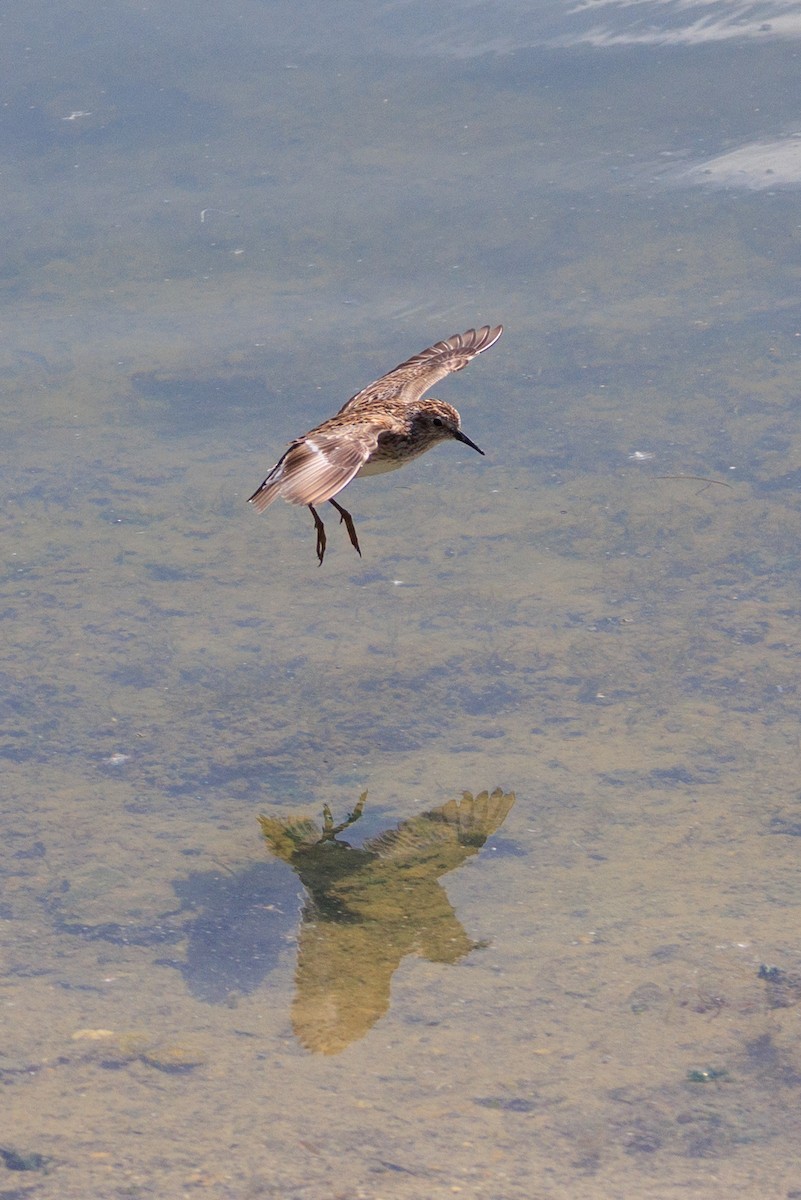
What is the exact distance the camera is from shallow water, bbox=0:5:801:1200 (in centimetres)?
494

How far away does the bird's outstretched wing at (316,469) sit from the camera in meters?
5.84

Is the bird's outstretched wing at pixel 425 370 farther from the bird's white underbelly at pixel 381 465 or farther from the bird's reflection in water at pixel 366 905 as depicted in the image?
the bird's reflection in water at pixel 366 905

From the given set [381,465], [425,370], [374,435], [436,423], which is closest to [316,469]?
[374,435]

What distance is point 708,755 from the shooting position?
6.45 metres

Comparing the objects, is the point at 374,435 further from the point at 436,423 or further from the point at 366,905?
the point at 366,905

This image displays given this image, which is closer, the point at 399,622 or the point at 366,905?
the point at 366,905

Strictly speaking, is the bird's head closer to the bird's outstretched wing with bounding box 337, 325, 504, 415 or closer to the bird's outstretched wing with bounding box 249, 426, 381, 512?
the bird's outstretched wing with bounding box 337, 325, 504, 415

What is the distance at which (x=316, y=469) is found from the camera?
605 centimetres

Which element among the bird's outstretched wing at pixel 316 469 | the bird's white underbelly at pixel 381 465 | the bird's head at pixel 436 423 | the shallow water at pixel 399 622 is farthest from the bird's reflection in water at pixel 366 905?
the bird's head at pixel 436 423

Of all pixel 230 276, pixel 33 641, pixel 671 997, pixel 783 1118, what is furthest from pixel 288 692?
pixel 230 276

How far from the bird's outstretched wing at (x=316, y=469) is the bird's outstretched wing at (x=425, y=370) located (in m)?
0.94

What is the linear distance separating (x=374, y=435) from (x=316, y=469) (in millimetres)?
603

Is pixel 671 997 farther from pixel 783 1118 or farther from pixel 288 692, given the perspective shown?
pixel 288 692

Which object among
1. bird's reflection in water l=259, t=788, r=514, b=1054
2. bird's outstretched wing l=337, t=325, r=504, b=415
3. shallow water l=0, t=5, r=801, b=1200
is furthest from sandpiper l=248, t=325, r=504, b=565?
bird's reflection in water l=259, t=788, r=514, b=1054
